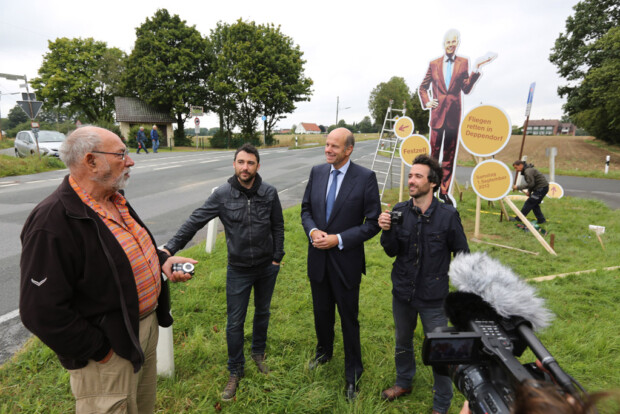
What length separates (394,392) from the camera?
8.21ft

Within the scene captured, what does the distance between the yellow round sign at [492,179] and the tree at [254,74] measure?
1169 inches

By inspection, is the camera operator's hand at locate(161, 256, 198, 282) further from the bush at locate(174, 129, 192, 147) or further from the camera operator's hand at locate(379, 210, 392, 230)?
the bush at locate(174, 129, 192, 147)

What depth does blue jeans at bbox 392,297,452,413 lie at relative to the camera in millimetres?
2293

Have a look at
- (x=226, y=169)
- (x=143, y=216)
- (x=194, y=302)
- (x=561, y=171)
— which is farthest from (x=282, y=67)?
(x=194, y=302)

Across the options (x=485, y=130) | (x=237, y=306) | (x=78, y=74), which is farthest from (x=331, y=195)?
(x=78, y=74)

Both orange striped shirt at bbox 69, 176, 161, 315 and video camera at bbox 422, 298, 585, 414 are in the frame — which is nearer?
video camera at bbox 422, 298, 585, 414

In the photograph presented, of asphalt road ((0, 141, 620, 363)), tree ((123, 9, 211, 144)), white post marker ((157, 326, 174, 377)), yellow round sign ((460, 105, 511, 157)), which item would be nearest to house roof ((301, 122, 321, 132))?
tree ((123, 9, 211, 144))

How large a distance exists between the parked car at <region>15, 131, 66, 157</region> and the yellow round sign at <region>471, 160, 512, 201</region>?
55.0 ft

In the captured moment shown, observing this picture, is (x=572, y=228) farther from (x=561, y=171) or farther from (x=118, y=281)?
(x=561, y=171)

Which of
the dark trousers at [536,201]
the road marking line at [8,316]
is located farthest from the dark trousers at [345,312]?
the dark trousers at [536,201]

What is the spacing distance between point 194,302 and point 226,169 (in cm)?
1116

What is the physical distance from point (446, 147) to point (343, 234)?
207 inches

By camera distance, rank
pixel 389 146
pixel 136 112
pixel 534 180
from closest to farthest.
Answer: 1. pixel 534 180
2. pixel 389 146
3. pixel 136 112

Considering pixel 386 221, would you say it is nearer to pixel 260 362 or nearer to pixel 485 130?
pixel 260 362
